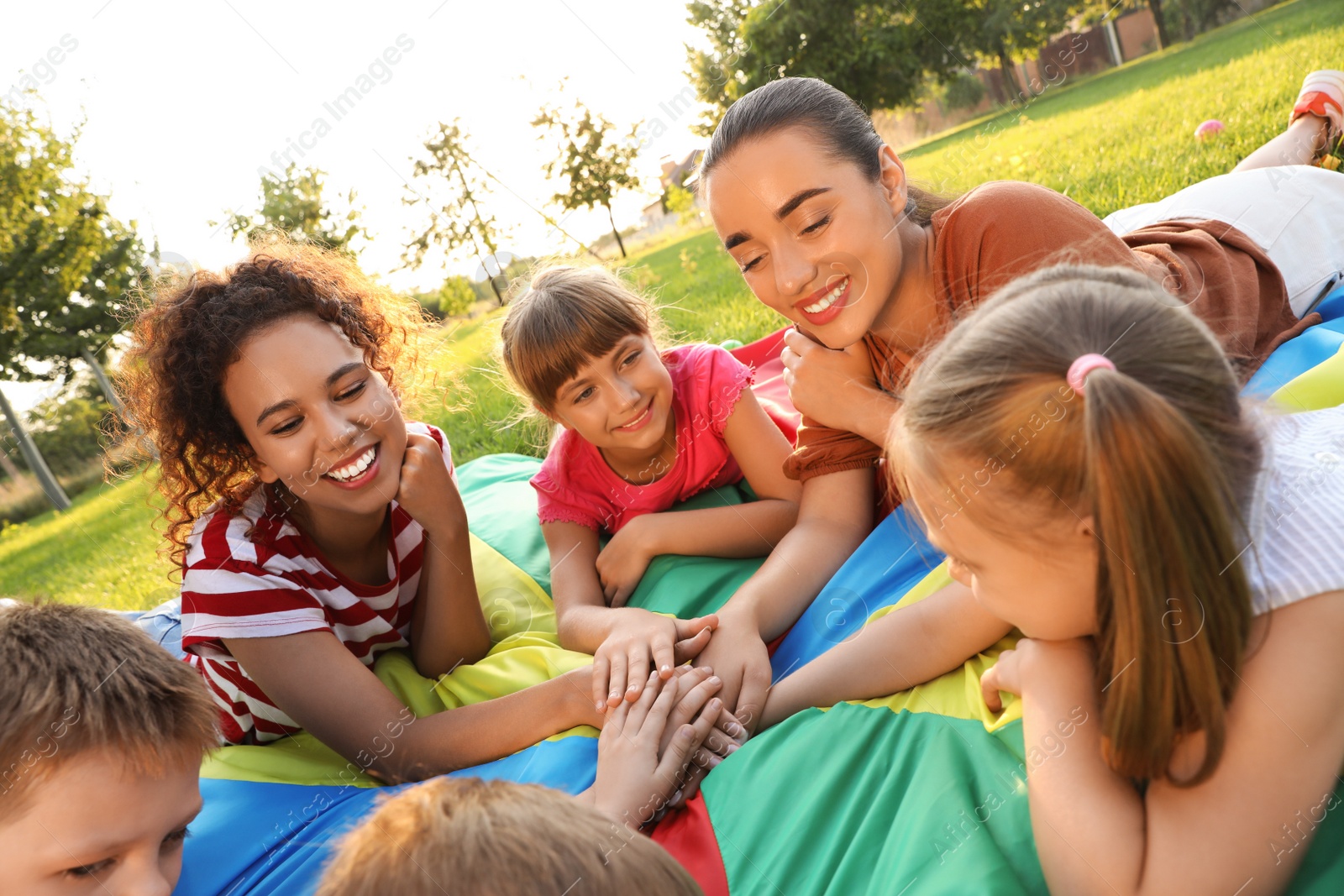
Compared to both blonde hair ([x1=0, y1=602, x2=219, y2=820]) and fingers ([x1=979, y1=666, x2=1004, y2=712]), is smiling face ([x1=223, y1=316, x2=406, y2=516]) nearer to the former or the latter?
blonde hair ([x1=0, y1=602, x2=219, y2=820])

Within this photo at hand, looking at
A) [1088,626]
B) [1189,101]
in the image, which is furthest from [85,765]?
[1189,101]

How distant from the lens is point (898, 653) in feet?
5.98

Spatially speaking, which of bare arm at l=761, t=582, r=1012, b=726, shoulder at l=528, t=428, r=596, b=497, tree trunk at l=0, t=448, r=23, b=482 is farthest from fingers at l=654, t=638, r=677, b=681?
tree trunk at l=0, t=448, r=23, b=482

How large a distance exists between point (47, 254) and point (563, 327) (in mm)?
12539

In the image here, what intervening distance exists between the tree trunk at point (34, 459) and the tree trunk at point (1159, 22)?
26.4 m

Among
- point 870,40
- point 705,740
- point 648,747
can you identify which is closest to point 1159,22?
point 870,40

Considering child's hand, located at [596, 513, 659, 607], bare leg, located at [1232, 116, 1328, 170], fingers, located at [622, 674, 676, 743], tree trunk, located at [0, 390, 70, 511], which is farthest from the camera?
tree trunk, located at [0, 390, 70, 511]

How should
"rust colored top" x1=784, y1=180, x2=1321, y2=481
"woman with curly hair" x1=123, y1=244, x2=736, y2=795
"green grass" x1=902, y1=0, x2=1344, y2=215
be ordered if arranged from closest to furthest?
"rust colored top" x1=784, y1=180, x2=1321, y2=481
"woman with curly hair" x1=123, y1=244, x2=736, y2=795
"green grass" x1=902, y1=0, x2=1344, y2=215

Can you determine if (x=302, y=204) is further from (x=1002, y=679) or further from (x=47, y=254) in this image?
(x=1002, y=679)

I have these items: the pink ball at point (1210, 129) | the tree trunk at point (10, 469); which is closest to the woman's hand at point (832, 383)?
the pink ball at point (1210, 129)

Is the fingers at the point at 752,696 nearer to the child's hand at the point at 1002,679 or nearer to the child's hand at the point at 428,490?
the child's hand at the point at 1002,679

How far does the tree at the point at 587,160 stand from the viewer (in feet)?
39.8

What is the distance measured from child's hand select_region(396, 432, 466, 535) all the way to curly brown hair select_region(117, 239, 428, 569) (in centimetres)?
37

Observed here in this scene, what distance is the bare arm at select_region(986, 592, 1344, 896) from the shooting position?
1.08 m
